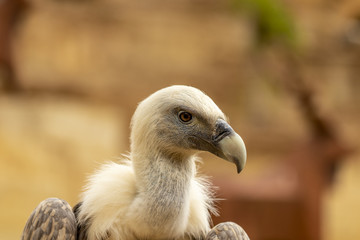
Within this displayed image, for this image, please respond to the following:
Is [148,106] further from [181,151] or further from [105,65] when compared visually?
[105,65]

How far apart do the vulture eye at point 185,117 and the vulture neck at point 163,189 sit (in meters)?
0.16

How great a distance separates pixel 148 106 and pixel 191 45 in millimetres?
15362

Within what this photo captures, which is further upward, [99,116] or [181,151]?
[181,151]

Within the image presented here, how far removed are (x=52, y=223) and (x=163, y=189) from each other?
493mm

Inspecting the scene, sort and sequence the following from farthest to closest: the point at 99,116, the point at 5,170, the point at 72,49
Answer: the point at 72,49, the point at 99,116, the point at 5,170

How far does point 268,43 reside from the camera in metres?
17.6

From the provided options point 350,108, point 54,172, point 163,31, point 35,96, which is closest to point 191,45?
point 163,31

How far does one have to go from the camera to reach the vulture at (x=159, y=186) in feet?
9.47

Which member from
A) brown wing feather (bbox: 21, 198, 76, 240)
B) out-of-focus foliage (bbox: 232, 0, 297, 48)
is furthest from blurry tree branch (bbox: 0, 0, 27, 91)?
brown wing feather (bbox: 21, 198, 76, 240)

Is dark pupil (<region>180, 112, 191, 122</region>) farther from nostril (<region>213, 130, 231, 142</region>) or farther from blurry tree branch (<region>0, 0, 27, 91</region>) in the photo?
blurry tree branch (<region>0, 0, 27, 91</region>)

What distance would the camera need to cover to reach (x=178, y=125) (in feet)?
9.93

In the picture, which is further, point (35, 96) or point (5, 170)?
point (35, 96)

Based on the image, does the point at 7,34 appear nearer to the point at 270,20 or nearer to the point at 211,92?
the point at 211,92

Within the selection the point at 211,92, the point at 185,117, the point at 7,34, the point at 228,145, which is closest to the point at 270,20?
the point at 211,92
